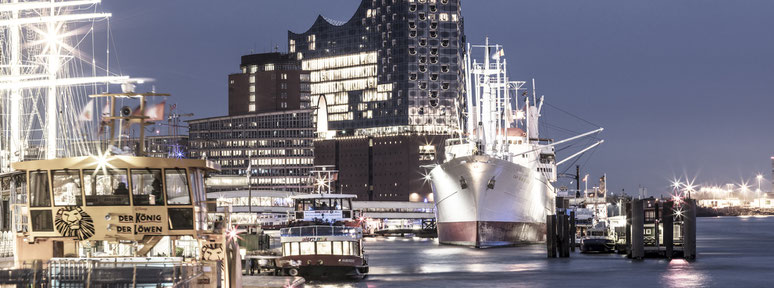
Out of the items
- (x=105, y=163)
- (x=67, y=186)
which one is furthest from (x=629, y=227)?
(x=67, y=186)

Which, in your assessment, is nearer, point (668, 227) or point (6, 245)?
point (6, 245)

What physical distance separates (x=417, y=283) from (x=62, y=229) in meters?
45.8

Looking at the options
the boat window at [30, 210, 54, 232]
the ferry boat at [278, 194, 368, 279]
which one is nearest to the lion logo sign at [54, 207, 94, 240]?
the boat window at [30, 210, 54, 232]

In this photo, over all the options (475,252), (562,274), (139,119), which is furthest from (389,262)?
(139,119)

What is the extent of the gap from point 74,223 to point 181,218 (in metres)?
3.14

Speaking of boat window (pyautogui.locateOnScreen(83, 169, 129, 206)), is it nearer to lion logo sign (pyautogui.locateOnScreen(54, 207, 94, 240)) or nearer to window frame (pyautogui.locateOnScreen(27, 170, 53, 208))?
lion logo sign (pyautogui.locateOnScreen(54, 207, 94, 240))

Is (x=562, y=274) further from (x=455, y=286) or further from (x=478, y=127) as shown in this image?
(x=478, y=127)

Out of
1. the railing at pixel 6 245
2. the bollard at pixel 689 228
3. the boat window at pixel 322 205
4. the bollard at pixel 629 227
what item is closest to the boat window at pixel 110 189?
the railing at pixel 6 245

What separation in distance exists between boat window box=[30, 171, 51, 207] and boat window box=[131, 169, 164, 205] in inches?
103

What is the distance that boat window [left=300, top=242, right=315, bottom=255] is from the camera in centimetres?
6544

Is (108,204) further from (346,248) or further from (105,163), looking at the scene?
(346,248)

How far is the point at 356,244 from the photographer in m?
67.0

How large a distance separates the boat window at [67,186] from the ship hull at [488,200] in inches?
3418

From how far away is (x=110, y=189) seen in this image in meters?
31.3
